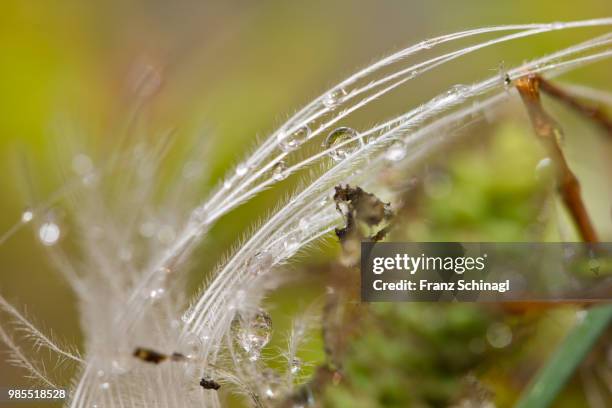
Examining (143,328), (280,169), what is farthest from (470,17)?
(143,328)

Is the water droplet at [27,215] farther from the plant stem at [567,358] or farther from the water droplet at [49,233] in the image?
the plant stem at [567,358]

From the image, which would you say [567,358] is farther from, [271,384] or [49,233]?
[49,233]

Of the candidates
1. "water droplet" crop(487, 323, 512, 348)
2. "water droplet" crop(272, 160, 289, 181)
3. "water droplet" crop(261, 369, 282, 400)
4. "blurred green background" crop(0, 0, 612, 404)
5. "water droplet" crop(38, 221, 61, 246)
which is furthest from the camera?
"blurred green background" crop(0, 0, 612, 404)

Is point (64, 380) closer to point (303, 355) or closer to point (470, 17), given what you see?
point (303, 355)

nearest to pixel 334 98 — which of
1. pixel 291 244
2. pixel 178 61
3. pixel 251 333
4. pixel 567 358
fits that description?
pixel 291 244

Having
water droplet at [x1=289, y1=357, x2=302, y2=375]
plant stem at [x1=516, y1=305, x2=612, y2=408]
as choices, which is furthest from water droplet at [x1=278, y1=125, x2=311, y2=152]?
plant stem at [x1=516, y1=305, x2=612, y2=408]

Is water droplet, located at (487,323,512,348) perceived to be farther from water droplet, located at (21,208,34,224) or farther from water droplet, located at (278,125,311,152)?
water droplet, located at (21,208,34,224)

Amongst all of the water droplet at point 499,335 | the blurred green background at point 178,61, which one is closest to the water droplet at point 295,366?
the water droplet at point 499,335
